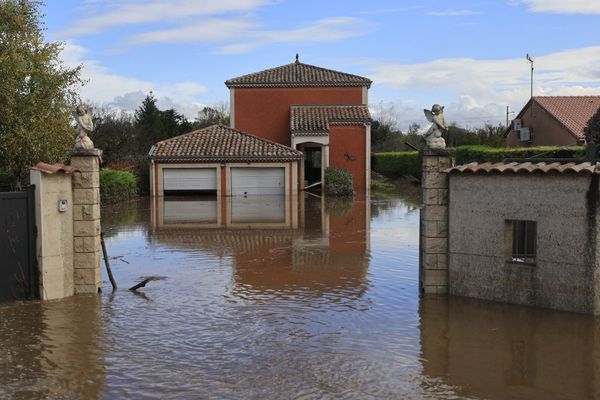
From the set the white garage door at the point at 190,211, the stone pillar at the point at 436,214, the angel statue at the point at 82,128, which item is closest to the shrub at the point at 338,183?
the white garage door at the point at 190,211

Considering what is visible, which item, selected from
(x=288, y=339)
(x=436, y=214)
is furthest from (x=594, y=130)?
(x=288, y=339)

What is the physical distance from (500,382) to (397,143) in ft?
216

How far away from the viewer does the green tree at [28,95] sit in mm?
21438

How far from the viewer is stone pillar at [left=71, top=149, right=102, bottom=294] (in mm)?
11102

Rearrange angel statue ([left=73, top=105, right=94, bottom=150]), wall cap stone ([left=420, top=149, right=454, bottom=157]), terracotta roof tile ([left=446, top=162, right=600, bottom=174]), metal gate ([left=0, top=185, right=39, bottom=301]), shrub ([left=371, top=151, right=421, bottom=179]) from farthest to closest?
1. shrub ([left=371, top=151, right=421, bottom=179])
2. angel statue ([left=73, top=105, right=94, bottom=150])
3. wall cap stone ([left=420, top=149, right=454, bottom=157])
4. metal gate ([left=0, top=185, right=39, bottom=301])
5. terracotta roof tile ([left=446, top=162, right=600, bottom=174])

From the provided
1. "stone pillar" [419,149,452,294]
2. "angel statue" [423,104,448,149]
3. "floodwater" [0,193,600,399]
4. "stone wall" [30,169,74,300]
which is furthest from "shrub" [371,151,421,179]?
"stone wall" [30,169,74,300]

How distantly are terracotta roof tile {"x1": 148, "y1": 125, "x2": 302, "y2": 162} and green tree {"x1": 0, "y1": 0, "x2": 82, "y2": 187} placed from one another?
38.2 ft

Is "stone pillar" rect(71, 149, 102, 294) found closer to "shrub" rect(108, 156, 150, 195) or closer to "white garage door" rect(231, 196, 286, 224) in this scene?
"white garage door" rect(231, 196, 286, 224)

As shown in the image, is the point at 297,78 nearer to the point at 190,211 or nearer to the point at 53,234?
the point at 190,211

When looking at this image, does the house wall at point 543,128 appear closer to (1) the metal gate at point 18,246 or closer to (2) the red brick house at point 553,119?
(2) the red brick house at point 553,119

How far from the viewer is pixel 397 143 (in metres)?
71.7

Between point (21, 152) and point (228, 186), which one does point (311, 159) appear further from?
point (21, 152)

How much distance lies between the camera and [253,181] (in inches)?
1389

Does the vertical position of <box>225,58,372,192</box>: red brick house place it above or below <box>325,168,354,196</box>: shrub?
above
